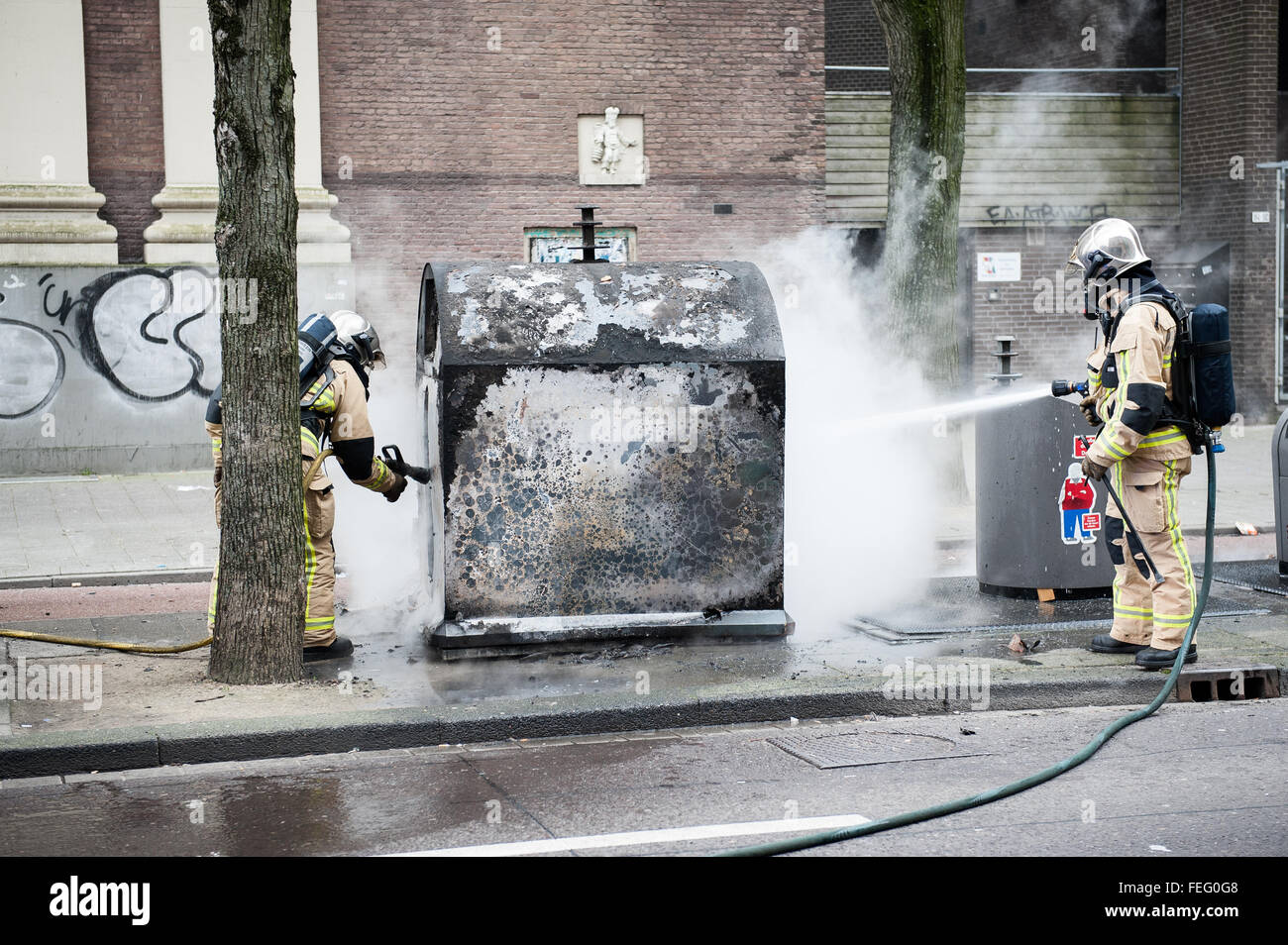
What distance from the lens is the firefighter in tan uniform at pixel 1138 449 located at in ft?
19.3

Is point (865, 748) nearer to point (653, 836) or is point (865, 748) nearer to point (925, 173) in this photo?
point (653, 836)

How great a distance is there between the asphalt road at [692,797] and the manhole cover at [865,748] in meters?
0.02

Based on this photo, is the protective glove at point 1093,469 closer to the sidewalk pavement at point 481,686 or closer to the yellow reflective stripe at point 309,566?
the sidewalk pavement at point 481,686

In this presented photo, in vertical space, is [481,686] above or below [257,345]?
below

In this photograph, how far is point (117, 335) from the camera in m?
14.1

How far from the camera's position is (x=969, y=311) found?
58.9 feet

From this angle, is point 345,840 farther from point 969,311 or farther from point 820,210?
point 969,311

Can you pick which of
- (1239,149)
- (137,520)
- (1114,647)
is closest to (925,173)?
(1114,647)

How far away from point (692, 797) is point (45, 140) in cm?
1196

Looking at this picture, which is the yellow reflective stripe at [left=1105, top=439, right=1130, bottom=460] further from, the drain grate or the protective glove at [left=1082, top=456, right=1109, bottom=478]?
the drain grate

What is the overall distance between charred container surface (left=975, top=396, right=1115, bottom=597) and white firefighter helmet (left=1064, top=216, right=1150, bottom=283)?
3.91ft

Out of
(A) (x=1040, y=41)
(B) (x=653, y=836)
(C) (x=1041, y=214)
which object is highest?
(A) (x=1040, y=41)

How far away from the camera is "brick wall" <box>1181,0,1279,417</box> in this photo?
1772cm
